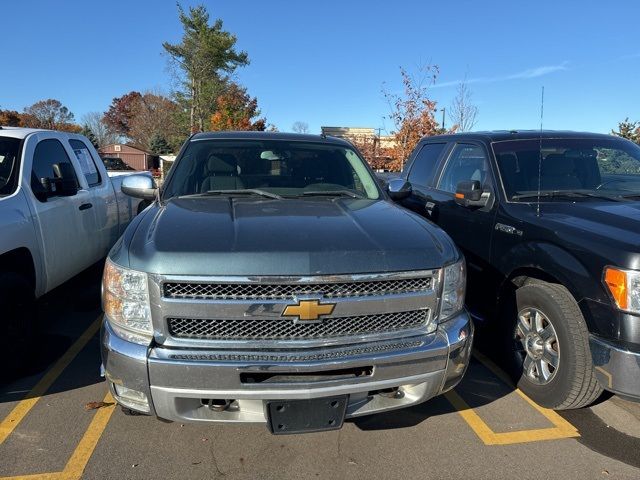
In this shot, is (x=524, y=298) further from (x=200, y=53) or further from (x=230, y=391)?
(x=200, y=53)

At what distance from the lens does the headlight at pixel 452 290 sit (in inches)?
110

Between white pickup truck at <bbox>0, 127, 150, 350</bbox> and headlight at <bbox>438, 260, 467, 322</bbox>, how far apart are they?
10.2 ft

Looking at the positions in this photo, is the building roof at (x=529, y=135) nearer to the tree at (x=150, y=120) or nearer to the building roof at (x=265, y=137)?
the building roof at (x=265, y=137)

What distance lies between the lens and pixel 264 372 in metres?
2.45

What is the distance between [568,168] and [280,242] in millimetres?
3179

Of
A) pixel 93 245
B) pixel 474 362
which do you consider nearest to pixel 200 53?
pixel 93 245

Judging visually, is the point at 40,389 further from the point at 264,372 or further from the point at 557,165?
the point at 557,165

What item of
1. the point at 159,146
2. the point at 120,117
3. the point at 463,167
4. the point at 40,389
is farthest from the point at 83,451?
the point at 120,117

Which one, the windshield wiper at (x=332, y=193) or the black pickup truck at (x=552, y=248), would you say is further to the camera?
the windshield wiper at (x=332, y=193)

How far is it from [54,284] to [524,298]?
409cm

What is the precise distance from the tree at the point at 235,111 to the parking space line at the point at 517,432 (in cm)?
3389

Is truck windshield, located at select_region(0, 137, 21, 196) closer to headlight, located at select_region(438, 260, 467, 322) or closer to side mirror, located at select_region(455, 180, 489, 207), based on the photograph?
headlight, located at select_region(438, 260, 467, 322)

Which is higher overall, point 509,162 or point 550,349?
point 509,162

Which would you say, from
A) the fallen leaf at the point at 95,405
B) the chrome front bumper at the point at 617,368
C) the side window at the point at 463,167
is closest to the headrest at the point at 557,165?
the side window at the point at 463,167
